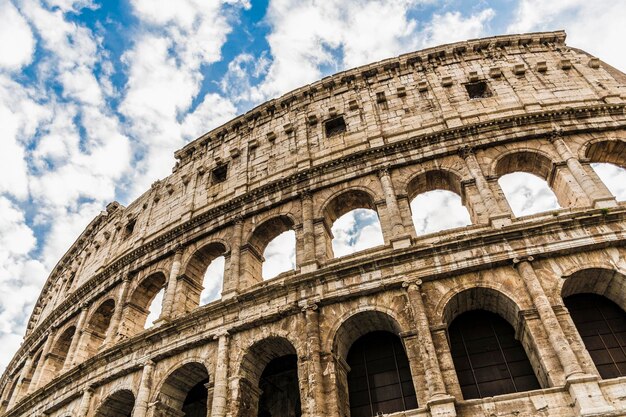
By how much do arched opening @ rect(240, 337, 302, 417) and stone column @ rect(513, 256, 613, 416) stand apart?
527 cm

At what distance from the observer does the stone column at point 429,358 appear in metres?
8.04

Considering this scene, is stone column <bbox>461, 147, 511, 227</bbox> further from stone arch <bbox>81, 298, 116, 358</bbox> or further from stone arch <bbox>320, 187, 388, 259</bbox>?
stone arch <bbox>81, 298, 116, 358</bbox>

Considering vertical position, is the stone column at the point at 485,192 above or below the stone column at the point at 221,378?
above

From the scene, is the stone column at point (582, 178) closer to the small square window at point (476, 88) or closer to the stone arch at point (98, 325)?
the small square window at point (476, 88)

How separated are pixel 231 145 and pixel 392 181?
782 centimetres

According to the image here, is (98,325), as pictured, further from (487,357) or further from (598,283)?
(598,283)

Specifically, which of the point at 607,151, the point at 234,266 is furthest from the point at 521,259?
the point at 234,266

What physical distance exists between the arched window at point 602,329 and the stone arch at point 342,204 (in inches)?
208

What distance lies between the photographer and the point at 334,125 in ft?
54.1

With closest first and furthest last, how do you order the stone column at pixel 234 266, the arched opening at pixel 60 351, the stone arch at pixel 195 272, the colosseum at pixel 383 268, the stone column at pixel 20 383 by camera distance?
1. the colosseum at pixel 383 268
2. the stone column at pixel 234 266
3. the stone arch at pixel 195 272
4. the arched opening at pixel 60 351
5. the stone column at pixel 20 383

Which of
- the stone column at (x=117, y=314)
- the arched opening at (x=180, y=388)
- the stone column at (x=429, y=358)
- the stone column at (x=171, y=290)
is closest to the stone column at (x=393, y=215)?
the stone column at (x=429, y=358)

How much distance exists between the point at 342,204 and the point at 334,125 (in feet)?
13.0

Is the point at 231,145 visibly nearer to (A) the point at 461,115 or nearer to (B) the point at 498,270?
(A) the point at 461,115

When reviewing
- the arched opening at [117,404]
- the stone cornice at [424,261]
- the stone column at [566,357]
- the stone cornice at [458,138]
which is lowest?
the stone column at [566,357]
